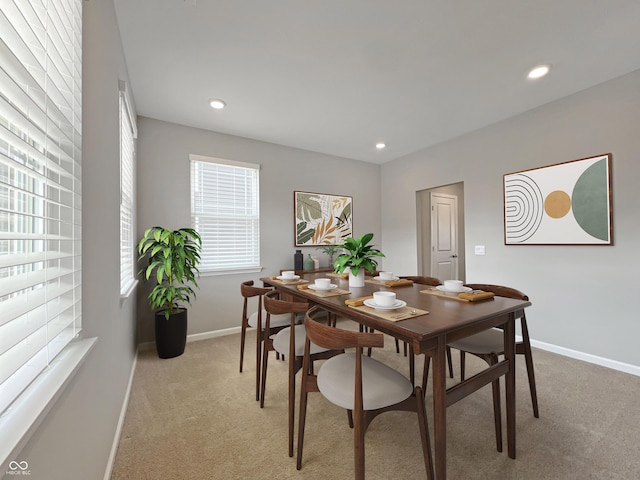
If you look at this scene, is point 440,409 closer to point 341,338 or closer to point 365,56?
point 341,338

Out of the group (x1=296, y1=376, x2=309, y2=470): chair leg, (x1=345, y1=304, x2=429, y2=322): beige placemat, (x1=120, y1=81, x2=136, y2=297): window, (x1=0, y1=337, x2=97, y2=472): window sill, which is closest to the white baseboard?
(x1=120, y1=81, x2=136, y2=297): window

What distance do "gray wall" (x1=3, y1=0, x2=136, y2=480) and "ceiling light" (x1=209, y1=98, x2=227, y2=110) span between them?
3.47 ft

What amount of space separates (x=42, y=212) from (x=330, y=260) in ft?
12.8

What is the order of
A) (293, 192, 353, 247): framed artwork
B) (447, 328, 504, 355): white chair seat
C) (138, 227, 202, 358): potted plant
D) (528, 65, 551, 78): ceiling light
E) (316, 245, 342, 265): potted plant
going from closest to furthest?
1. (447, 328, 504, 355): white chair seat
2. (528, 65, 551, 78): ceiling light
3. (138, 227, 202, 358): potted plant
4. (293, 192, 353, 247): framed artwork
5. (316, 245, 342, 265): potted plant

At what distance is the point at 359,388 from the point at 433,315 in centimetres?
53

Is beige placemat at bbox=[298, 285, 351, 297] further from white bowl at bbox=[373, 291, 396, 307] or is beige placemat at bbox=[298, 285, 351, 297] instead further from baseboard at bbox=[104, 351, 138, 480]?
baseboard at bbox=[104, 351, 138, 480]

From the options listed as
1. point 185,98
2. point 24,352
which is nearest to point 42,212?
point 24,352

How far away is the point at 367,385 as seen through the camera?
4.41ft

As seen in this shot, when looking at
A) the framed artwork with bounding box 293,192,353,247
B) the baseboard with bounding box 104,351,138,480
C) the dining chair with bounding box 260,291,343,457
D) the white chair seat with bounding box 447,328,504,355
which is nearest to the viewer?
the baseboard with bounding box 104,351,138,480

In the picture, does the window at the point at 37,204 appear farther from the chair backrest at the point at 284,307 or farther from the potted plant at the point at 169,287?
the potted plant at the point at 169,287

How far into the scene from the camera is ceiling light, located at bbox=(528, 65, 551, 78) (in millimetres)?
2369

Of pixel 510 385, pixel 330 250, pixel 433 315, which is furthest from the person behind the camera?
pixel 330 250

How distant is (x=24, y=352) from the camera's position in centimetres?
69

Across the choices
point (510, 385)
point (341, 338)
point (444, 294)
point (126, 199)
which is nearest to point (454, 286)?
point (444, 294)
